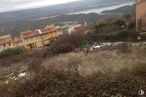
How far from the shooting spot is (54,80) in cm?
986

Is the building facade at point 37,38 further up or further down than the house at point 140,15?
further down

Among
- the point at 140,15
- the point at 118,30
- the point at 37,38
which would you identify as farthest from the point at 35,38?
the point at 140,15

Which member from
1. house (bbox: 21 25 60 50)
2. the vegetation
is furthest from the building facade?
the vegetation

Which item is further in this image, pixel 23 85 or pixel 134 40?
pixel 134 40

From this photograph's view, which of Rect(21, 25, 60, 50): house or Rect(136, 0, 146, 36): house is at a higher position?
Rect(136, 0, 146, 36): house

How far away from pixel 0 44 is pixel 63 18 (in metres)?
61.3

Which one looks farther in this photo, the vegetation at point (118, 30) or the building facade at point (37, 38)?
the building facade at point (37, 38)

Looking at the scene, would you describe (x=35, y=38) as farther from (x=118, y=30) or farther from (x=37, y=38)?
(x=118, y=30)

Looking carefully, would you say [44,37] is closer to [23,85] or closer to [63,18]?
[23,85]

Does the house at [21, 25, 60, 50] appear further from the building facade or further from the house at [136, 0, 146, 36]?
the house at [136, 0, 146, 36]

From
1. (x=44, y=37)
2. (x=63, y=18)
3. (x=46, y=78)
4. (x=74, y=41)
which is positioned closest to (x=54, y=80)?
(x=46, y=78)

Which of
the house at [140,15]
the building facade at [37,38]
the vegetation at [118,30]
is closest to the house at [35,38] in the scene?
the building facade at [37,38]

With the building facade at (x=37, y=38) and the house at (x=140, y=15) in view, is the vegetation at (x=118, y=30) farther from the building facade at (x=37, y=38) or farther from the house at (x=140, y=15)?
the building facade at (x=37, y=38)

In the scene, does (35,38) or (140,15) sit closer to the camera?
(140,15)
